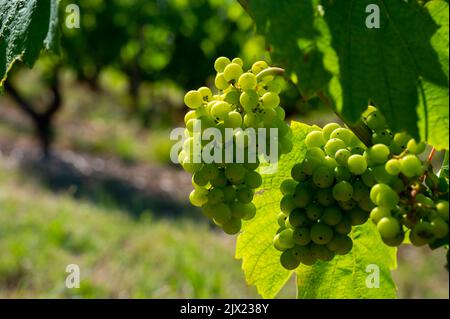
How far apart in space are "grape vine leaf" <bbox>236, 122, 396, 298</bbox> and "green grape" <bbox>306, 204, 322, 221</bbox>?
240 millimetres

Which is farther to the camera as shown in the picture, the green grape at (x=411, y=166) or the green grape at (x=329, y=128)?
the green grape at (x=329, y=128)

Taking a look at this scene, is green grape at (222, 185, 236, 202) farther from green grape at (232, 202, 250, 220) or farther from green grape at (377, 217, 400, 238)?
green grape at (377, 217, 400, 238)

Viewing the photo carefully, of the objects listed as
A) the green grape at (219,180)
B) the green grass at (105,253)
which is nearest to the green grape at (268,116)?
the green grape at (219,180)

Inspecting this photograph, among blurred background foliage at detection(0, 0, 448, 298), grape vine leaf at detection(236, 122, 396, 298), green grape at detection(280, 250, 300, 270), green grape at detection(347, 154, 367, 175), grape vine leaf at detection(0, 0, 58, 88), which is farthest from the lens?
blurred background foliage at detection(0, 0, 448, 298)

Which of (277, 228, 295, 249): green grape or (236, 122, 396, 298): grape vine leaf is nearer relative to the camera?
(277, 228, 295, 249): green grape

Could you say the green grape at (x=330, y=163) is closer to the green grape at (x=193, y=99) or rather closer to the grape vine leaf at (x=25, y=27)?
the green grape at (x=193, y=99)

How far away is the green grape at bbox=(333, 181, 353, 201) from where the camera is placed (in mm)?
918

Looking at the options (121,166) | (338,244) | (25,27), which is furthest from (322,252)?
(121,166)

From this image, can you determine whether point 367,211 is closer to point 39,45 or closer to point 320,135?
point 320,135

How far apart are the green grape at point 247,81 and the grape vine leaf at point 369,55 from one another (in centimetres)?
15

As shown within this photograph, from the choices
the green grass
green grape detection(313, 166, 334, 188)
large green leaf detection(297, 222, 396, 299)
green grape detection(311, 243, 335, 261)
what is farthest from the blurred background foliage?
large green leaf detection(297, 222, 396, 299)

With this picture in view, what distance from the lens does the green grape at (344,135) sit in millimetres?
1022
